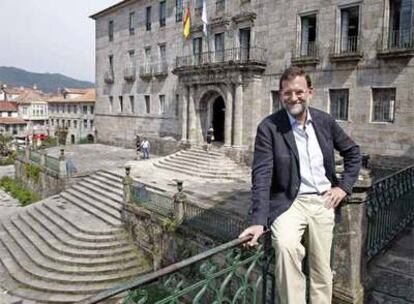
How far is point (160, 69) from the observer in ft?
96.6

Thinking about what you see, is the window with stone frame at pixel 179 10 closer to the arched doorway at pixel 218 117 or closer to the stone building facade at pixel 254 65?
the stone building facade at pixel 254 65

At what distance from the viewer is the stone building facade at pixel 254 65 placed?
15656 millimetres

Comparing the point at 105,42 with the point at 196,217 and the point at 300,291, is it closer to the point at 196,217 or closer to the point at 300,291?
the point at 196,217

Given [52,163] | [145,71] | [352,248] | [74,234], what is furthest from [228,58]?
[352,248]

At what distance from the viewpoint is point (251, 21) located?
2136cm

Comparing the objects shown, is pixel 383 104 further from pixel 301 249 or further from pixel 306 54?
pixel 301 249

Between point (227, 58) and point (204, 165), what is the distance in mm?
6845

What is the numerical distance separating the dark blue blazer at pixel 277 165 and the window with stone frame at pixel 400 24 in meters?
14.0

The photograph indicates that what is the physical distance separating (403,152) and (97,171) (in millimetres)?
15770

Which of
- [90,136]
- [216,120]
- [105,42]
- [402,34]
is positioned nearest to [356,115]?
[402,34]

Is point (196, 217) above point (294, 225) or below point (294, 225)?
below

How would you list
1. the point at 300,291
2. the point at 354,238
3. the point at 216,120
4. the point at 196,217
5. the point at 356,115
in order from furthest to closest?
the point at 216,120 < the point at 356,115 < the point at 196,217 < the point at 354,238 < the point at 300,291

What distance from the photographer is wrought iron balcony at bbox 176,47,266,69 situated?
2084 cm

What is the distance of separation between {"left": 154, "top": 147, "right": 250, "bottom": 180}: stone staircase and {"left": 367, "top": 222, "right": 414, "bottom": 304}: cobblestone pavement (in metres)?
12.7
